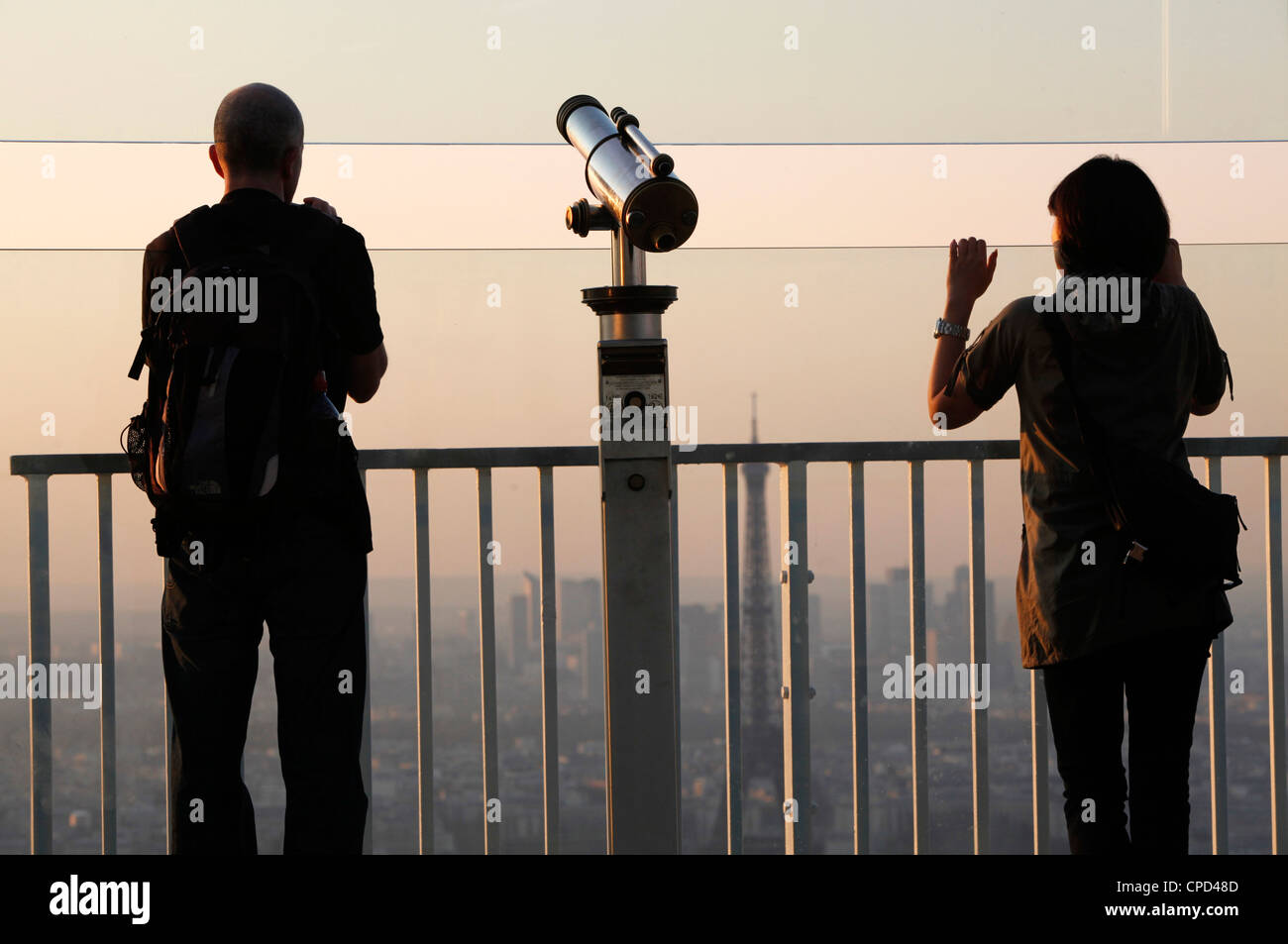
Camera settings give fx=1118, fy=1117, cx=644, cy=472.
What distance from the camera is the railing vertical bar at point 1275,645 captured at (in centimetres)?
254

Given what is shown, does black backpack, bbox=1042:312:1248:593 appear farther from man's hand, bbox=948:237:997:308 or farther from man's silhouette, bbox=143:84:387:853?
man's silhouette, bbox=143:84:387:853

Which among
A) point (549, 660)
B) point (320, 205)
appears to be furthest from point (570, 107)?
point (549, 660)

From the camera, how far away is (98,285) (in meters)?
2.36

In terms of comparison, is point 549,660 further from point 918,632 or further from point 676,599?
point 918,632

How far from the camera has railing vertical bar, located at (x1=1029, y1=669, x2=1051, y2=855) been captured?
2.51 m

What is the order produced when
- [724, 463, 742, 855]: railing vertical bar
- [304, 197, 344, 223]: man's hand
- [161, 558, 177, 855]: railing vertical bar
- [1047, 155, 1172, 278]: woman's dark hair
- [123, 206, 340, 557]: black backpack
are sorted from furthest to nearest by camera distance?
[724, 463, 742, 855]: railing vertical bar < [161, 558, 177, 855]: railing vertical bar < [304, 197, 344, 223]: man's hand < [1047, 155, 1172, 278]: woman's dark hair < [123, 206, 340, 557]: black backpack

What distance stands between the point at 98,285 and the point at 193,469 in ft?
2.53

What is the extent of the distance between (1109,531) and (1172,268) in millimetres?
673

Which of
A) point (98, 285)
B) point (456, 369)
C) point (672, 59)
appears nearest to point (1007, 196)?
point (672, 59)

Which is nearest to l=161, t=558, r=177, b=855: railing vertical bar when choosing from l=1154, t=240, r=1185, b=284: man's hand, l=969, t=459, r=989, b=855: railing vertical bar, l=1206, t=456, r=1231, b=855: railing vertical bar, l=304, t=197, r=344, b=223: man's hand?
l=304, t=197, r=344, b=223: man's hand

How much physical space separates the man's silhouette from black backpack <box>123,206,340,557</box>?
2 cm

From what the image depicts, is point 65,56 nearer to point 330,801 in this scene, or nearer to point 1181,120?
point 330,801

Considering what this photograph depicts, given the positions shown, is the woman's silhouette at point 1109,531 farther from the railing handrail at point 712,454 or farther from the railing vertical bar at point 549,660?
the railing vertical bar at point 549,660

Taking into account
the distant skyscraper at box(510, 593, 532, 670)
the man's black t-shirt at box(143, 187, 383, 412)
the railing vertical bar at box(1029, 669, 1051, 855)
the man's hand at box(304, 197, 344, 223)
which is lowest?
the railing vertical bar at box(1029, 669, 1051, 855)
